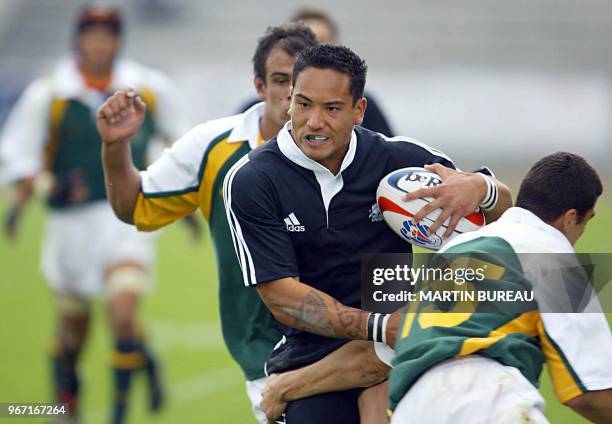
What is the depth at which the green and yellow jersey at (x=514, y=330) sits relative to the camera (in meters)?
3.59

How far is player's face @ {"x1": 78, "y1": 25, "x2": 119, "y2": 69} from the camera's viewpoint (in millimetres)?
8750

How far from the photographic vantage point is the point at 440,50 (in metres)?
26.4

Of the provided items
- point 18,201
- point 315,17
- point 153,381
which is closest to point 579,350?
point 315,17

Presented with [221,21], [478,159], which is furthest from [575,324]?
[221,21]

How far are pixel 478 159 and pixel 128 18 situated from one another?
9502 millimetres

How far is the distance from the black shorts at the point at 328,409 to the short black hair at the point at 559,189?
1.07m

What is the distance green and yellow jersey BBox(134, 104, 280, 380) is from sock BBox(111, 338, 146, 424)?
2.45 meters

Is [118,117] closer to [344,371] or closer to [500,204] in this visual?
[344,371]

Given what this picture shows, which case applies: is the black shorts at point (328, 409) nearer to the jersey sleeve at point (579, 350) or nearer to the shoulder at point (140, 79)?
the jersey sleeve at point (579, 350)

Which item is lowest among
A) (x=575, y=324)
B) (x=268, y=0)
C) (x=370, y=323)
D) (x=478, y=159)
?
(x=478, y=159)

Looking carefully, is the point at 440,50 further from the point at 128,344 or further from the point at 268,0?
the point at 128,344

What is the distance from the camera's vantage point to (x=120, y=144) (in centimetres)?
499

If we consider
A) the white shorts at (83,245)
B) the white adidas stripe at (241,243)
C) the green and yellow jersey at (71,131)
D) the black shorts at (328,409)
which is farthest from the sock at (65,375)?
the white adidas stripe at (241,243)
